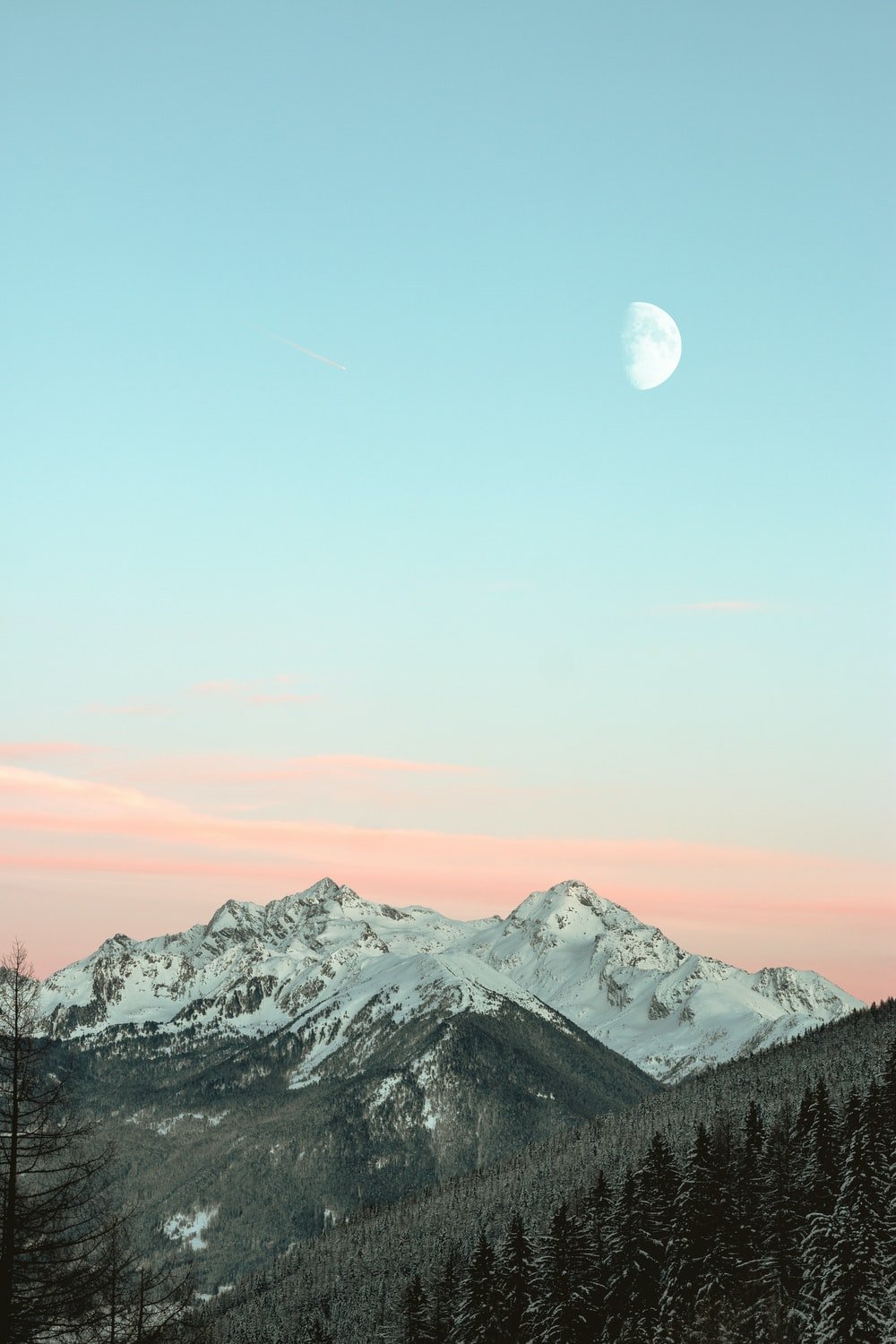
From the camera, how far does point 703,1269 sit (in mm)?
92125

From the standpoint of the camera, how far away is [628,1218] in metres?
96.0

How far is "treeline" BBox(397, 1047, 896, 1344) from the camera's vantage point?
269 feet

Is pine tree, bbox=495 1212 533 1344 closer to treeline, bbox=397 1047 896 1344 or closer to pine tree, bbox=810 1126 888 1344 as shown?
treeline, bbox=397 1047 896 1344

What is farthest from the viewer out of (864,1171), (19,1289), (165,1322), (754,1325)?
(864,1171)

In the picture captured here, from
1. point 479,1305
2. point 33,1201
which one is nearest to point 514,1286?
point 479,1305

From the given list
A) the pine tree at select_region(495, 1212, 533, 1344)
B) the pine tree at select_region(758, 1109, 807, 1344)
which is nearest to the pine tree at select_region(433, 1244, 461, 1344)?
the pine tree at select_region(495, 1212, 533, 1344)

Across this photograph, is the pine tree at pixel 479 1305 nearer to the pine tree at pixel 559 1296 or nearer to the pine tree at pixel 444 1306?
the pine tree at pixel 559 1296

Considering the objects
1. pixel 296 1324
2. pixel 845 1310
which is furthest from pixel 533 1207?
pixel 845 1310

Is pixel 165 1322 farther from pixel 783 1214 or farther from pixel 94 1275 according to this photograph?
pixel 783 1214

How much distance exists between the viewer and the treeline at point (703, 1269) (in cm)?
8212

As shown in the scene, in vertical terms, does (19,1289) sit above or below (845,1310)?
above

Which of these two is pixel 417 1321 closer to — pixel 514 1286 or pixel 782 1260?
→ pixel 514 1286

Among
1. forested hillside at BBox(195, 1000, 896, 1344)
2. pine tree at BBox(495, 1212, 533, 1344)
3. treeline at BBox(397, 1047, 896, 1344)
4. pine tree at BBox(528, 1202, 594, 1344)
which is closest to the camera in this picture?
treeline at BBox(397, 1047, 896, 1344)

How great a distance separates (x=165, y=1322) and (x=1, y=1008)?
10436 mm
